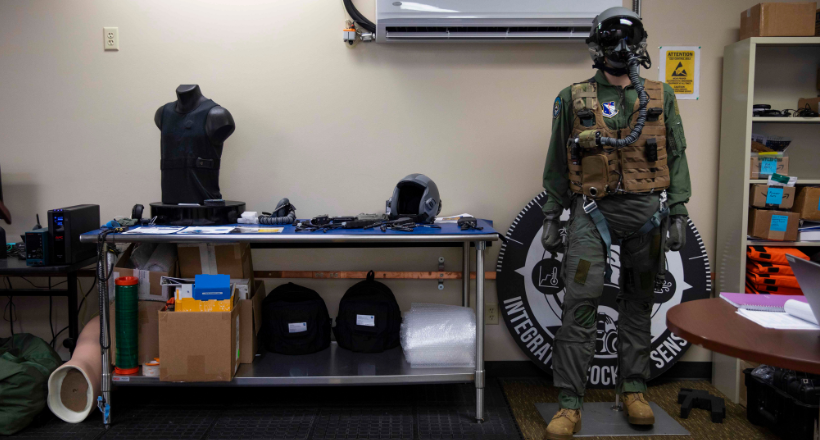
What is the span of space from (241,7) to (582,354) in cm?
234

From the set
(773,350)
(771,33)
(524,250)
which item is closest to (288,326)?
(524,250)

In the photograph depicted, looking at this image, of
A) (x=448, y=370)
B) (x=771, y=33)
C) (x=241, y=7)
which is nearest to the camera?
(x=448, y=370)

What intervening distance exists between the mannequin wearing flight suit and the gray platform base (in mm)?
51

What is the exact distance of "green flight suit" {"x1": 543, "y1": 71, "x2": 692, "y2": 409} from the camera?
204 centimetres

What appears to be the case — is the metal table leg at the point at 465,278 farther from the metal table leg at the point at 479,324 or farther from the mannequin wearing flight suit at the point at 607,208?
the mannequin wearing flight suit at the point at 607,208

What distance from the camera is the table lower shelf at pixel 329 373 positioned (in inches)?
84.2

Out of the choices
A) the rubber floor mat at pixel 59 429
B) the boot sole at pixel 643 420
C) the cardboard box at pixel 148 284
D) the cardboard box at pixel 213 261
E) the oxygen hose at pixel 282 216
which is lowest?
the rubber floor mat at pixel 59 429

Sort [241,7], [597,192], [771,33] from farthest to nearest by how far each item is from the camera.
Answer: [241,7] < [771,33] < [597,192]

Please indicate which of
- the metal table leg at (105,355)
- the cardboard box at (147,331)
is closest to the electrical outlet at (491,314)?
the cardboard box at (147,331)

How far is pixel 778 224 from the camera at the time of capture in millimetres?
2428

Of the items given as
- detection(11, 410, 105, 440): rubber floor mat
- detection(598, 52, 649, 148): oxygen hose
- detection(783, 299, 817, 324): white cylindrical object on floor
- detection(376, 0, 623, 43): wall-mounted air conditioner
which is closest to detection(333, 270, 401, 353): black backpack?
detection(11, 410, 105, 440): rubber floor mat

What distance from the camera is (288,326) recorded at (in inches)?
93.0

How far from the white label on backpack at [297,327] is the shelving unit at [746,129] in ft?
6.89

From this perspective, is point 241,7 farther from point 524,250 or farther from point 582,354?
point 582,354
